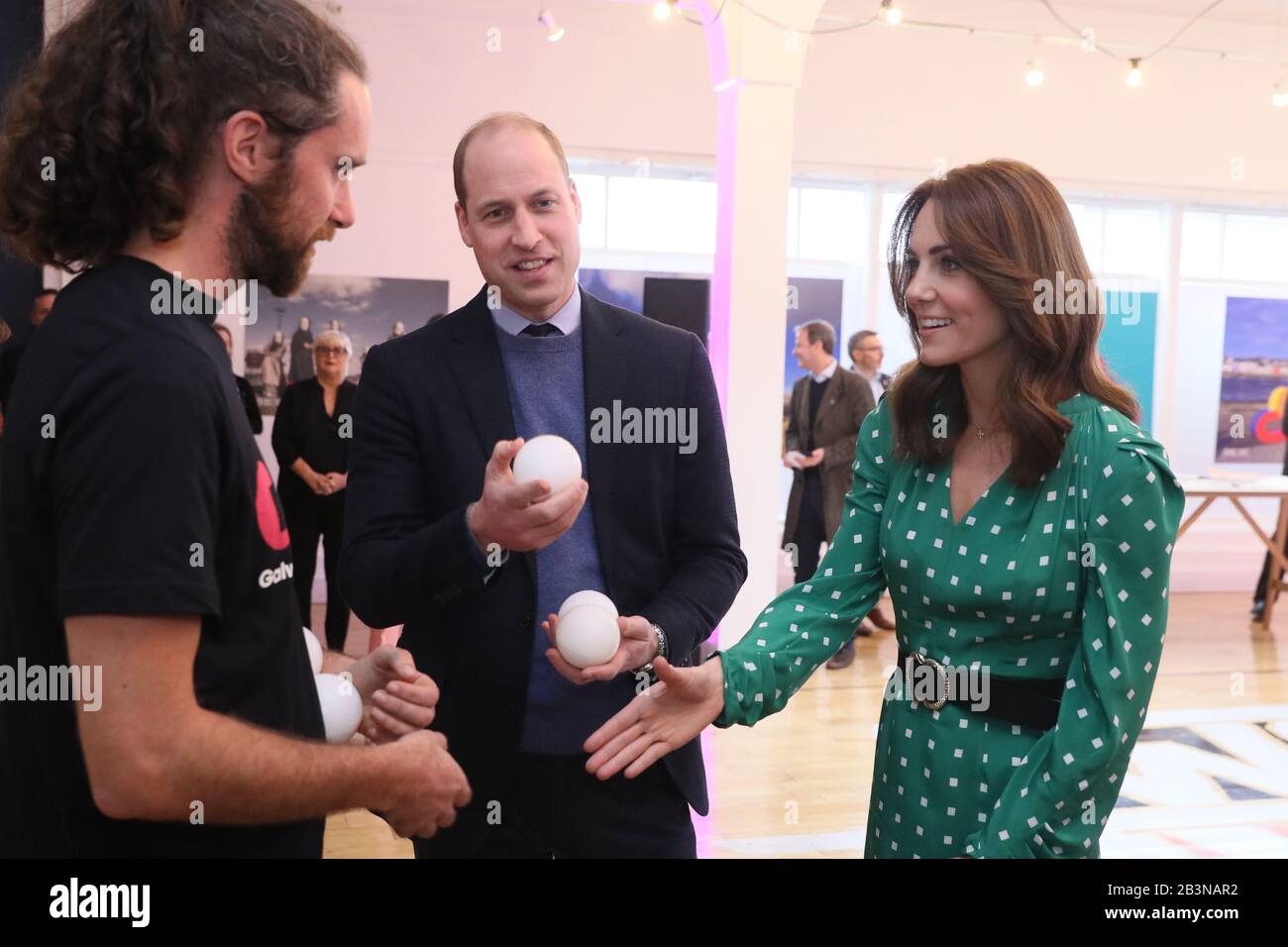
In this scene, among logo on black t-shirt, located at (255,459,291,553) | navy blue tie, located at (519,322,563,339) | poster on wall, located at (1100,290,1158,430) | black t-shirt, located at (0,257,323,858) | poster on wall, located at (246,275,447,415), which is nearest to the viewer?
black t-shirt, located at (0,257,323,858)

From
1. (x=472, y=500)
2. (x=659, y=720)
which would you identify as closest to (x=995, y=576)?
(x=659, y=720)

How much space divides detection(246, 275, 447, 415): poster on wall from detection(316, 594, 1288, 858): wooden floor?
3892 millimetres

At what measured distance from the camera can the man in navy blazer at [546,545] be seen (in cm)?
187

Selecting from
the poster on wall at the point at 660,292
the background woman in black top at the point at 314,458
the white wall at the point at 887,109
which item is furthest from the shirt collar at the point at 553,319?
the poster on wall at the point at 660,292

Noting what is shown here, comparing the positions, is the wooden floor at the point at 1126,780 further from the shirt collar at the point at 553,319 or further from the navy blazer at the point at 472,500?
the shirt collar at the point at 553,319

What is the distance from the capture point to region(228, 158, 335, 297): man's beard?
4.29 feet

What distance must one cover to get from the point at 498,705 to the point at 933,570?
27.8 inches

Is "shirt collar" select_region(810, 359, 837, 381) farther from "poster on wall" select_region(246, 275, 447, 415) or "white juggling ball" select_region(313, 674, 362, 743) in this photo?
"white juggling ball" select_region(313, 674, 362, 743)

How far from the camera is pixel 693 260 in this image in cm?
923

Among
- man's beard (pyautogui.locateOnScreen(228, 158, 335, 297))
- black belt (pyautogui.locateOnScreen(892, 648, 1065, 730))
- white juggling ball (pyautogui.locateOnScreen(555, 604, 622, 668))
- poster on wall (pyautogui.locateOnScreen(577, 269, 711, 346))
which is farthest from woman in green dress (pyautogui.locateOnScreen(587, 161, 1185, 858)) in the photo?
poster on wall (pyautogui.locateOnScreen(577, 269, 711, 346))

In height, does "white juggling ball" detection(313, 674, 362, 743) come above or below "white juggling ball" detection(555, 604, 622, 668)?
below

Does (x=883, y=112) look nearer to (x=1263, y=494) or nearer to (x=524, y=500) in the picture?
(x=1263, y=494)
